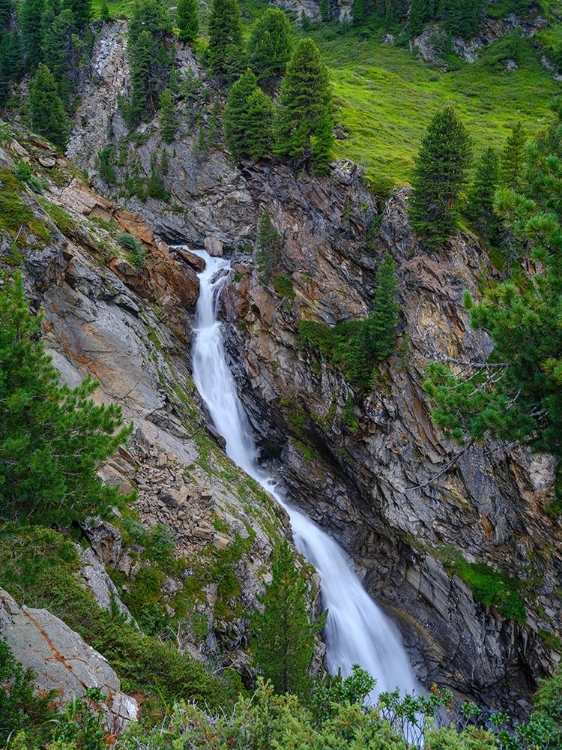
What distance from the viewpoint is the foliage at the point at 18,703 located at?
6129 millimetres

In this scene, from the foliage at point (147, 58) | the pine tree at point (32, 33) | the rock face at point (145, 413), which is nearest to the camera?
the rock face at point (145, 413)

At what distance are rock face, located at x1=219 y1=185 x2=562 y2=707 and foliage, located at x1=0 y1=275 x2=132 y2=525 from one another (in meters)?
19.2

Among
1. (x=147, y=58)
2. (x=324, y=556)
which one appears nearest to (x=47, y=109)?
(x=147, y=58)

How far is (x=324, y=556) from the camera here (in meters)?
25.2

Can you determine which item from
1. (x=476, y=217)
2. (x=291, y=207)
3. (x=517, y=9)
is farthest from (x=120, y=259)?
(x=517, y=9)

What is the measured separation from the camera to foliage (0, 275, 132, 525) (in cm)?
749

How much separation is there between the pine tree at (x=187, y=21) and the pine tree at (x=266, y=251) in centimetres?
2604

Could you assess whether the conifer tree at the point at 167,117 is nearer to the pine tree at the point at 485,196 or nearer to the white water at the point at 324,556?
the white water at the point at 324,556

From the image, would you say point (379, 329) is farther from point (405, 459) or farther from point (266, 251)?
point (266, 251)

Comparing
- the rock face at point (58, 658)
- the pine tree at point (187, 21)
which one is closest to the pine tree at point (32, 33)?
the pine tree at point (187, 21)

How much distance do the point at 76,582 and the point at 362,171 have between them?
28.5 m

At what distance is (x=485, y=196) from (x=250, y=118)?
18.5 metres

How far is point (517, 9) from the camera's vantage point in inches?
2844

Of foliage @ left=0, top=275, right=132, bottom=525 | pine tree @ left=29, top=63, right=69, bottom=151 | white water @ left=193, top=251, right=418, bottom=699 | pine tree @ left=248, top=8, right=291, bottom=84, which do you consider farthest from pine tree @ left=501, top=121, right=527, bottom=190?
pine tree @ left=29, top=63, right=69, bottom=151
